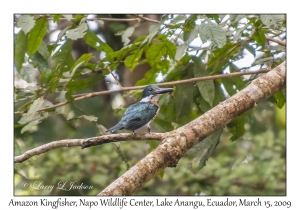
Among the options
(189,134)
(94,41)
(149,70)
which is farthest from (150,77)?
(189,134)

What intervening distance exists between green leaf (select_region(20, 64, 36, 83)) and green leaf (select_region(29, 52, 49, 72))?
0.06m

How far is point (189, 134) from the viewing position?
3293mm

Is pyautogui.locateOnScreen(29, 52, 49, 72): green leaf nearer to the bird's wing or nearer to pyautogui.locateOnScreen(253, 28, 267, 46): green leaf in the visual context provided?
the bird's wing

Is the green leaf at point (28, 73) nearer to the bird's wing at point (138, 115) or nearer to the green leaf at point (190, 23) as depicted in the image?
the bird's wing at point (138, 115)

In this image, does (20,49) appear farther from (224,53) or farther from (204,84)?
(224,53)

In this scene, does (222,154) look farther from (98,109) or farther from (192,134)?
(192,134)

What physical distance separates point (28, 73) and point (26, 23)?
1.84 ft

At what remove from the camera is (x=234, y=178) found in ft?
23.4

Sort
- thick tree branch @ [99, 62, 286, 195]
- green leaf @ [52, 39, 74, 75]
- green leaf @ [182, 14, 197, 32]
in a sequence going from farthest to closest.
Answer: green leaf @ [52, 39, 74, 75] < green leaf @ [182, 14, 197, 32] < thick tree branch @ [99, 62, 286, 195]

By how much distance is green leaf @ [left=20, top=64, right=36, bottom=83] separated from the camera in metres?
4.04

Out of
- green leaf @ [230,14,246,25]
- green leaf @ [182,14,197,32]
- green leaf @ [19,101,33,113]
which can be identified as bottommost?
A: green leaf @ [19,101,33,113]

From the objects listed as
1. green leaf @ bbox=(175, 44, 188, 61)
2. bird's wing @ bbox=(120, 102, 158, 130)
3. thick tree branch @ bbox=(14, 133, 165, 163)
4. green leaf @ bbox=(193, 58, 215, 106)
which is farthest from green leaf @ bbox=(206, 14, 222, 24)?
thick tree branch @ bbox=(14, 133, 165, 163)

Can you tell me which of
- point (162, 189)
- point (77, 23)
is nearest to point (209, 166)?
point (162, 189)
